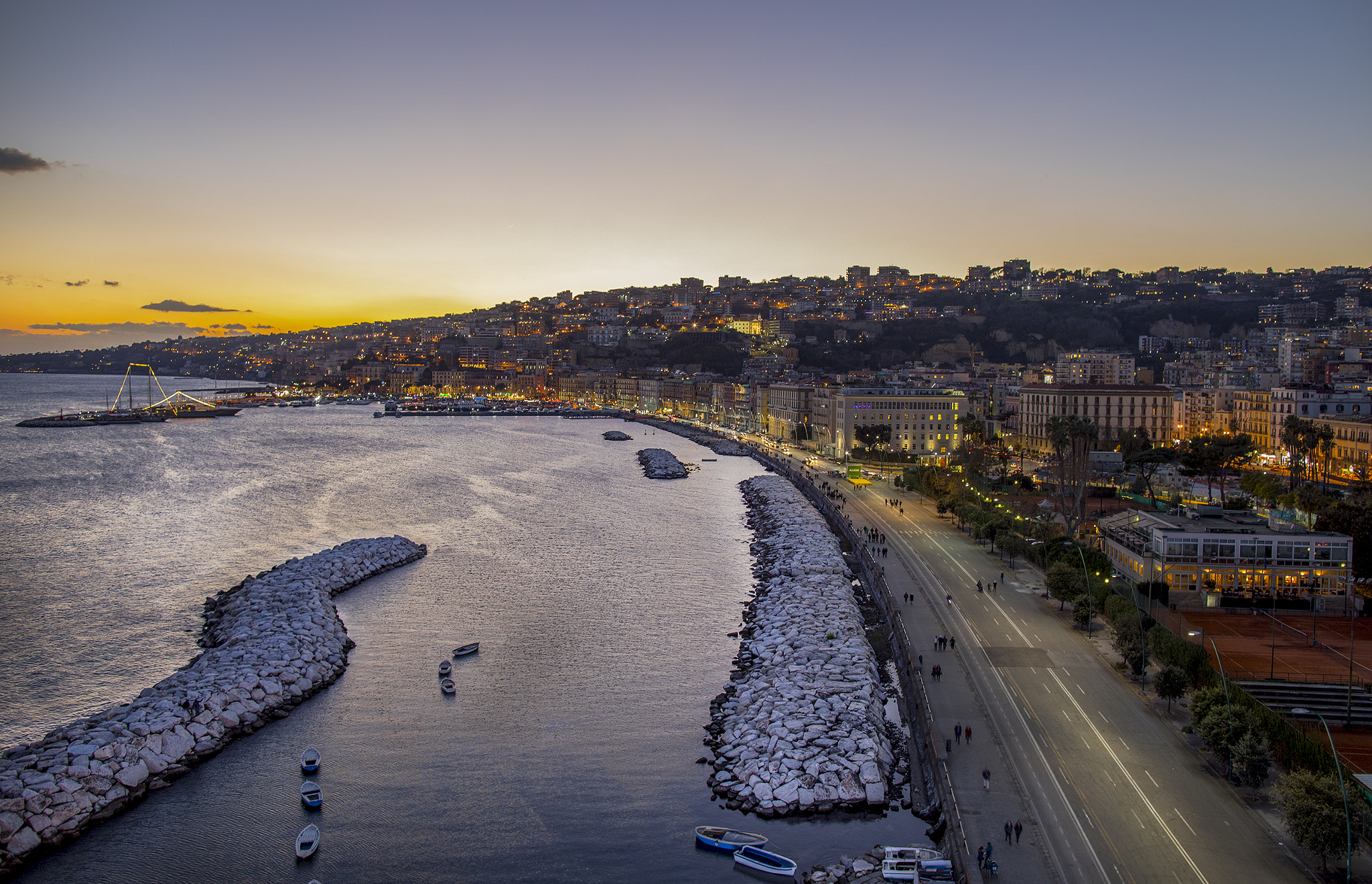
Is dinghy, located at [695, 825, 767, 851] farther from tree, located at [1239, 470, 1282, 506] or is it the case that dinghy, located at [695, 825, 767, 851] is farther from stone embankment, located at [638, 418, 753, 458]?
stone embankment, located at [638, 418, 753, 458]

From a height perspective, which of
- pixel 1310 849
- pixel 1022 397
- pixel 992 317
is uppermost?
pixel 992 317


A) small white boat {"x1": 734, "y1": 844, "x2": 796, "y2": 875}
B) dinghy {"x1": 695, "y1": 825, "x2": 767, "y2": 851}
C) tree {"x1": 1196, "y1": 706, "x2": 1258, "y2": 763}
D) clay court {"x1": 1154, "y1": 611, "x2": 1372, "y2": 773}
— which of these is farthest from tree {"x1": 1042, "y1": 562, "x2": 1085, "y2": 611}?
small white boat {"x1": 734, "y1": 844, "x2": 796, "y2": 875}

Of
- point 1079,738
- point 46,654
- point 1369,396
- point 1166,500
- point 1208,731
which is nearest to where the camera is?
point 1208,731

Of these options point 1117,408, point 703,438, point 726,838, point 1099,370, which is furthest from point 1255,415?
point 726,838

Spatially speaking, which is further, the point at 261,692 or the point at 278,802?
the point at 261,692

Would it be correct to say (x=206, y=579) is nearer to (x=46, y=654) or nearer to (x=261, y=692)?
(x=46, y=654)

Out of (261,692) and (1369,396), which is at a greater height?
(1369,396)

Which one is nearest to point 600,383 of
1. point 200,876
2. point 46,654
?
point 46,654
